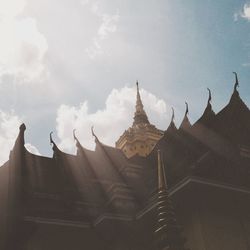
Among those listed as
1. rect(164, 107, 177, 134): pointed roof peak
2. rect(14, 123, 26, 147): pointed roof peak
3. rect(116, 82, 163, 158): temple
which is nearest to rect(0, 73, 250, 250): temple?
rect(14, 123, 26, 147): pointed roof peak

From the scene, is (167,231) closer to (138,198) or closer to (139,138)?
(138,198)

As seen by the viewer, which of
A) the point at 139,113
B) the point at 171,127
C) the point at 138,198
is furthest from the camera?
the point at 139,113

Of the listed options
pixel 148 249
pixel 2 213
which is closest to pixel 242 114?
pixel 148 249

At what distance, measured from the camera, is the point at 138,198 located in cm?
1215

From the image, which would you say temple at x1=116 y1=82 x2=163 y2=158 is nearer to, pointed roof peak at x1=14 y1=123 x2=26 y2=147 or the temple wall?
pointed roof peak at x1=14 y1=123 x2=26 y2=147

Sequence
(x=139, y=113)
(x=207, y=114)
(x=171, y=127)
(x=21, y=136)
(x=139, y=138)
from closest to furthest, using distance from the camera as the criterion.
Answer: (x=21, y=136) < (x=207, y=114) < (x=171, y=127) < (x=139, y=138) < (x=139, y=113)

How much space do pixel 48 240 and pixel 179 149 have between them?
19.7ft

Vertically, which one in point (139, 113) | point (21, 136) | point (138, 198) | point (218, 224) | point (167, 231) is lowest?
point (167, 231)

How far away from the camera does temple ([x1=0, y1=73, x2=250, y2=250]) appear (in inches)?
410

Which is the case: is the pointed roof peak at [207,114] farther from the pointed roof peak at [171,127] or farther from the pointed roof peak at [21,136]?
the pointed roof peak at [21,136]

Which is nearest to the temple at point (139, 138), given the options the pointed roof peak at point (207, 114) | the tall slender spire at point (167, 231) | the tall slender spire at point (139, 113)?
the tall slender spire at point (139, 113)

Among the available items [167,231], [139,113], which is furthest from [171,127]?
[139,113]

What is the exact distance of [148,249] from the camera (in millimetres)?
11719

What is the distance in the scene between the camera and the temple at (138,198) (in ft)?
34.1
